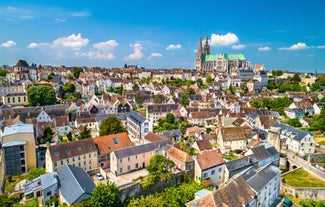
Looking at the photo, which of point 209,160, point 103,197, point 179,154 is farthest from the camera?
point 179,154

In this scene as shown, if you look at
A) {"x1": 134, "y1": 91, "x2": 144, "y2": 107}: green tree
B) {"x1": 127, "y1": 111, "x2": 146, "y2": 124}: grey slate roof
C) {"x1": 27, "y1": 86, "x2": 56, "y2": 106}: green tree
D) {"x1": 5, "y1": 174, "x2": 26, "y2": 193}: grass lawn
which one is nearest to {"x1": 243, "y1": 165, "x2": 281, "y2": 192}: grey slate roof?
{"x1": 127, "y1": 111, "x2": 146, "y2": 124}: grey slate roof

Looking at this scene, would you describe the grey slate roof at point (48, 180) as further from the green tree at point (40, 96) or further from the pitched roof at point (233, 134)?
the green tree at point (40, 96)

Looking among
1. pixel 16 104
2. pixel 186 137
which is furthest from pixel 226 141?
pixel 16 104

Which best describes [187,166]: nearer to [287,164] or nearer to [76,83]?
[287,164]

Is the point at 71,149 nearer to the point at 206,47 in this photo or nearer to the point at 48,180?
the point at 48,180

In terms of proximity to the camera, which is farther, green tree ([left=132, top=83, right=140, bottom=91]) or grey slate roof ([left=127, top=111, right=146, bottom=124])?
green tree ([left=132, top=83, right=140, bottom=91])

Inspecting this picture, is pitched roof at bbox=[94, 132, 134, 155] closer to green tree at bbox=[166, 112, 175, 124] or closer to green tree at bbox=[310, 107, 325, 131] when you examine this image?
green tree at bbox=[166, 112, 175, 124]

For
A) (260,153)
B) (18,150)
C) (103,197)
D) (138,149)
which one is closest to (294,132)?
(260,153)
